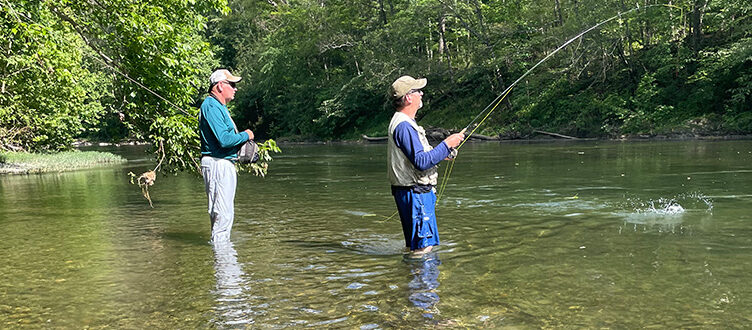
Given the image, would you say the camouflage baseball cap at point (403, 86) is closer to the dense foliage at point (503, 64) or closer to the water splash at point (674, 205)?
the water splash at point (674, 205)

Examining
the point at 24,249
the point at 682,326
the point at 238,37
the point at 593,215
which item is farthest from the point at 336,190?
the point at 238,37

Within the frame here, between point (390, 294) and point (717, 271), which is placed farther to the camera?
point (717, 271)

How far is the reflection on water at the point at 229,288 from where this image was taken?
4.66m

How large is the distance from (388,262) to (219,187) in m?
1.93

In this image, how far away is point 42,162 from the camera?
2402 centimetres

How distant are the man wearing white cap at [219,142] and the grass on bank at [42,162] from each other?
1867cm

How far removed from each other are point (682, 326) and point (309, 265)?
3.31 meters

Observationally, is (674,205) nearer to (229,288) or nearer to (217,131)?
(217,131)

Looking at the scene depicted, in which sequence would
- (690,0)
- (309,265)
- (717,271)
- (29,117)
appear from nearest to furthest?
(717,271)
(309,265)
(29,117)
(690,0)

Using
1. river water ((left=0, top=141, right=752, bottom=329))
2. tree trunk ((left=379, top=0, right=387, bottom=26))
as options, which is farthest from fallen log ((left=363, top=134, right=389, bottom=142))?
river water ((left=0, top=141, right=752, bottom=329))

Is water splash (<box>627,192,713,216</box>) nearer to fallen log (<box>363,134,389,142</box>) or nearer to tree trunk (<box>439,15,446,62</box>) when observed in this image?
fallen log (<box>363,134,389,142</box>)

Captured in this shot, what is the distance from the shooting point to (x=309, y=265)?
635 cm

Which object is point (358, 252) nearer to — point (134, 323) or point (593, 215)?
point (134, 323)

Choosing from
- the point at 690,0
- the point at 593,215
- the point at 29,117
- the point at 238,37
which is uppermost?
the point at 238,37
